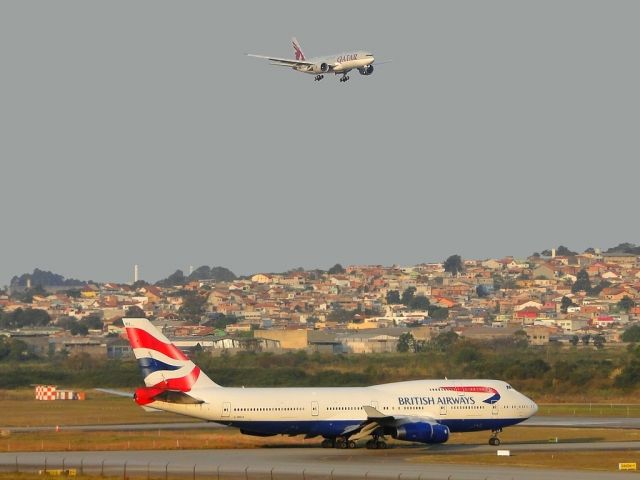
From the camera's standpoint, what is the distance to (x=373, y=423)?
7169 centimetres

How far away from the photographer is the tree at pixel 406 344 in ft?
538

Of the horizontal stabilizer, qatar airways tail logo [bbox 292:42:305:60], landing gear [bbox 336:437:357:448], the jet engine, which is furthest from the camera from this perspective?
qatar airways tail logo [bbox 292:42:305:60]

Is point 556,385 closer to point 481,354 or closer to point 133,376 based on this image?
point 481,354

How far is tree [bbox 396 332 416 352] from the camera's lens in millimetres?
163975

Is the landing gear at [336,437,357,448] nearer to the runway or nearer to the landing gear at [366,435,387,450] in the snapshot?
the landing gear at [366,435,387,450]

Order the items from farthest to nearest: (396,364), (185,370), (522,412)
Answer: (396,364) → (522,412) → (185,370)

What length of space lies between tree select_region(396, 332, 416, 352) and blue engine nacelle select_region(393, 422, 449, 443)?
89444 mm

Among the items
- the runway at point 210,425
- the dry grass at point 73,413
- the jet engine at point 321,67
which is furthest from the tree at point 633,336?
the jet engine at point 321,67

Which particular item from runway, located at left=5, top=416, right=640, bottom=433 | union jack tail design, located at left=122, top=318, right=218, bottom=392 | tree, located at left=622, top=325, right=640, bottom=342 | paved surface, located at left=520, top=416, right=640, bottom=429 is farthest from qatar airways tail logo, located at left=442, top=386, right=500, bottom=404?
tree, located at left=622, top=325, right=640, bottom=342

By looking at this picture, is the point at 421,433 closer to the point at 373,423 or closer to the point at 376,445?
the point at 373,423

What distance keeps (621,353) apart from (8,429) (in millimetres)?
75671

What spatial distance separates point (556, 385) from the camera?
11525 centimetres

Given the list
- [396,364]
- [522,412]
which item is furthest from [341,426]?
[396,364]

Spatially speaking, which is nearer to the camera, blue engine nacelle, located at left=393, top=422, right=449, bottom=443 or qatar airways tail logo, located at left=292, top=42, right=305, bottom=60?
blue engine nacelle, located at left=393, top=422, right=449, bottom=443
